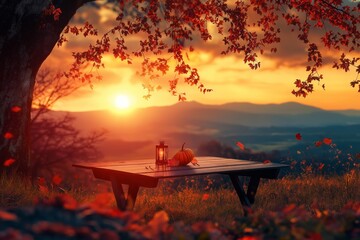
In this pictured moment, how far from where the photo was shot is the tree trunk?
9.01m

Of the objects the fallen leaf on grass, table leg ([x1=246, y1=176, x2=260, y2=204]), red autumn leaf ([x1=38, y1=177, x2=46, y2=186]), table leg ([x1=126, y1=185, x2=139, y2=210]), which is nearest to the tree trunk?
red autumn leaf ([x1=38, y1=177, x2=46, y2=186])

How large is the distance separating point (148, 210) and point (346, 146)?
593 centimetres

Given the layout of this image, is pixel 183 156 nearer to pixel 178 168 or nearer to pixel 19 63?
pixel 178 168

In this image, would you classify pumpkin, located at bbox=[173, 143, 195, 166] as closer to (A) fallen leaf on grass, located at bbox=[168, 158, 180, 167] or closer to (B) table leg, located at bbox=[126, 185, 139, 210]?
(A) fallen leaf on grass, located at bbox=[168, 158, 180, 167]

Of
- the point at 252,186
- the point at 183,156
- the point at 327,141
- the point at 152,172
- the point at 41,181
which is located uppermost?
the point at 327,141

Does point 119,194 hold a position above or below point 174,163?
below

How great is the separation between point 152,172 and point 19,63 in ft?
12.1

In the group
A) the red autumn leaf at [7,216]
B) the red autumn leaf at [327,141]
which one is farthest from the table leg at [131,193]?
the red autumn leaf at [327,141]

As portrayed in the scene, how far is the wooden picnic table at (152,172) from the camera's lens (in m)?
6.70

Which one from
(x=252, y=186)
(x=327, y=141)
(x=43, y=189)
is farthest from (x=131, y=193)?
(x=327, y=141)

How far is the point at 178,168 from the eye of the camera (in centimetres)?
730

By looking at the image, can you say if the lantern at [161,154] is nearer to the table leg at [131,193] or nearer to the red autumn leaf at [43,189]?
the table leg at [131,193]

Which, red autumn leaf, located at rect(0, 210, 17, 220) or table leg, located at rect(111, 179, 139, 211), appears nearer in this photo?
red autumn leaf, located at rect(0, 210, 17, 220)

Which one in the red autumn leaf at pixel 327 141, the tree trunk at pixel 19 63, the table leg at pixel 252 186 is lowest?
the table leg at pixel 252 186
